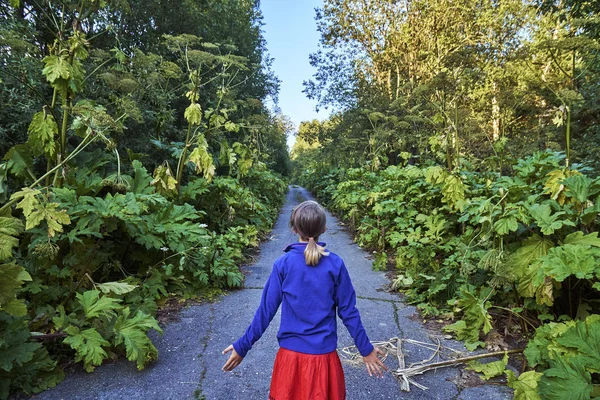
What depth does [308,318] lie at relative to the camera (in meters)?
1.92

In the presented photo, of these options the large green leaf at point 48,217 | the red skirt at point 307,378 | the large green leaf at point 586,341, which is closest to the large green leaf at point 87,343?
the large green leaf at point 48,217

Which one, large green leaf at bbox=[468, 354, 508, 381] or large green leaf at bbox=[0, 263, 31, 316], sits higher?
large green leaf at bbox=[0, 263, 31, 316]

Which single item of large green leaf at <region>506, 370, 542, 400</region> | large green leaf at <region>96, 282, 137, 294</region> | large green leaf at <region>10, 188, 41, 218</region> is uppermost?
large green leaf at <region>10, 188, 41, 218</region>

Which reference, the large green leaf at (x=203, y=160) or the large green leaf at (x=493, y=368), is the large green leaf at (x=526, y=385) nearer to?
the large green leaf at (x=493, y=368)

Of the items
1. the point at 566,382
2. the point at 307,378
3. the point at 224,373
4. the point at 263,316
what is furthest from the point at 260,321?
the point at 566,382

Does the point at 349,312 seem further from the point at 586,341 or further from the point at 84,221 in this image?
the point at 84,221

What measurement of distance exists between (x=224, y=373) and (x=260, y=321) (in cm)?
120

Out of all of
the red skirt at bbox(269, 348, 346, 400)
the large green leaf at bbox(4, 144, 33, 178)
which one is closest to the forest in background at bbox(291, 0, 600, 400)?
the red skirt at bbox(269, 348, 346, 400)

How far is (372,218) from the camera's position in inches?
315

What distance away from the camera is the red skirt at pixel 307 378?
6.12 ft

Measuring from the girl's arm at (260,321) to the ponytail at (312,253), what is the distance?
221 mm

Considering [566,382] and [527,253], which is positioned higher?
[527,253]

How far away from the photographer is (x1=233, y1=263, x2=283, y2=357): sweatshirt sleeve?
6.46ft

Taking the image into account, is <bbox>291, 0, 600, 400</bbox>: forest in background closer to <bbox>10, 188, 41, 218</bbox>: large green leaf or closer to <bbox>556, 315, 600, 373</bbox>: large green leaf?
<bbox>556, 315, 600, 373</bbox>: large green leaf
